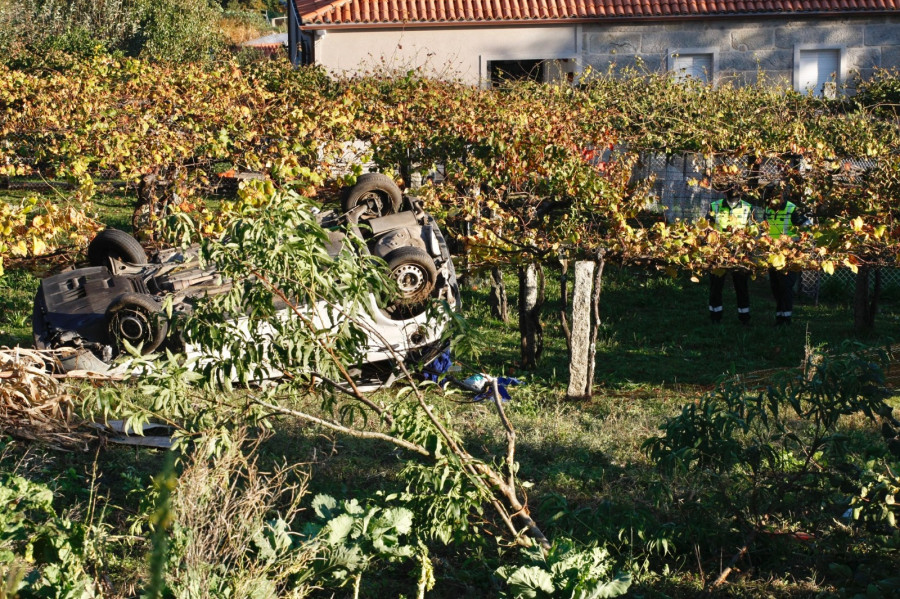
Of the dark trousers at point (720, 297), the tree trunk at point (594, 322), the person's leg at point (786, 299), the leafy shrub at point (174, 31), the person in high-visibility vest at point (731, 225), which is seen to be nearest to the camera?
the tree trunk at point (594, 322)

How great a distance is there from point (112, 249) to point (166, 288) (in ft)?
4.12

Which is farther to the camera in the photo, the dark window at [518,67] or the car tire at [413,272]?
the dark window at [518,67]

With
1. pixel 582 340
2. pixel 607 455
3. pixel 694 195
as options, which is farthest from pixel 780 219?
pixel 607 455

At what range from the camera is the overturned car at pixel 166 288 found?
8.82 meters

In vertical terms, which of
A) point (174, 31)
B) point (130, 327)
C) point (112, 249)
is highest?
point (174, 31)

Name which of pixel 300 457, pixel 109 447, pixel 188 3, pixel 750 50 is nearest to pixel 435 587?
pixel 300 457

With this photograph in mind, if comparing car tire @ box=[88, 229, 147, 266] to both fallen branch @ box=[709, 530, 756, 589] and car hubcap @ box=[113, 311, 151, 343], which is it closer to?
car hubcap @ box=[113, 311, 151, 343]

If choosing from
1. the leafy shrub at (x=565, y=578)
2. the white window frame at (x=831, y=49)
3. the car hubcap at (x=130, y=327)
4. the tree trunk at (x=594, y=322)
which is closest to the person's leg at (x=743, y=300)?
the tree trunk at (x=594, y=322)

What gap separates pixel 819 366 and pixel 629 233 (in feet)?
15.7

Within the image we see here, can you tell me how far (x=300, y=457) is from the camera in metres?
6.97

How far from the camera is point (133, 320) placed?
8.80 metres

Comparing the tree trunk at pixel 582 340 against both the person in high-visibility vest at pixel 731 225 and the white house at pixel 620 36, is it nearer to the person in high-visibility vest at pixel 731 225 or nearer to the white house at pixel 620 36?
the person in high-visibility vest at pixel 731 225

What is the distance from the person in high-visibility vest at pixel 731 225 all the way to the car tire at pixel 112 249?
609 centimetres

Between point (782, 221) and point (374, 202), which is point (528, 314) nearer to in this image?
point (374, 202)
